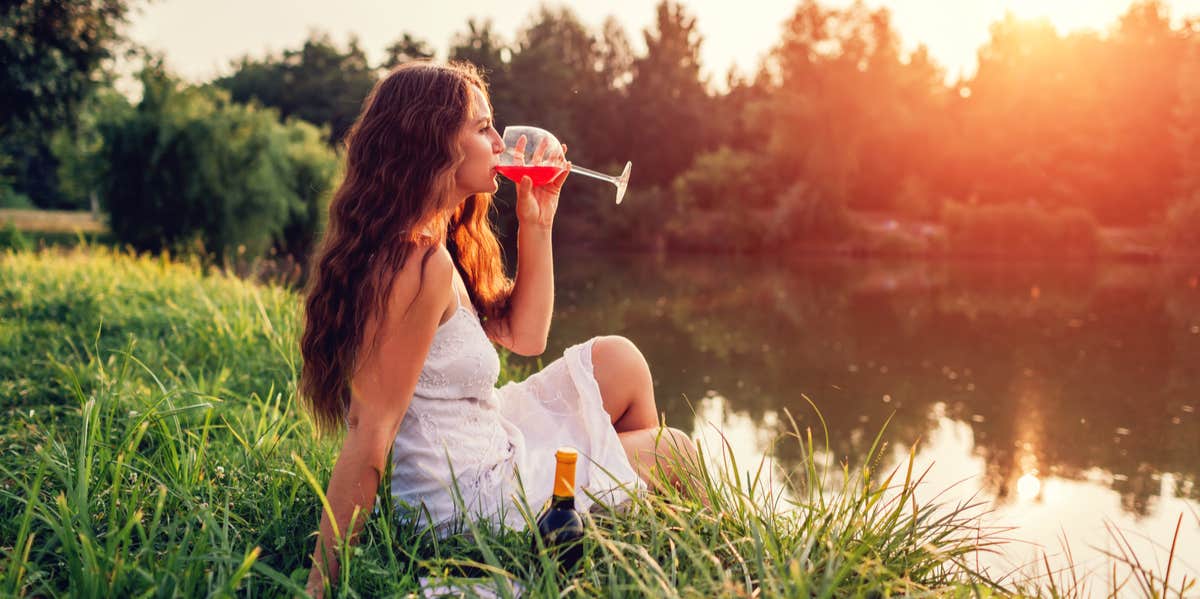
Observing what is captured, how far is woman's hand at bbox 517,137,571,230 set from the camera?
2.26 metres

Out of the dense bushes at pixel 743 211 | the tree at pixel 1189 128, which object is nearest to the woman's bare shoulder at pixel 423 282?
the dense bushes at pixel 743 211

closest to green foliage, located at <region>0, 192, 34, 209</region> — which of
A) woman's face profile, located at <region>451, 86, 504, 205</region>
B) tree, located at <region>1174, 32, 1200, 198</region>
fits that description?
woman's face profile, located at <region>451, 86, 504, 205</region>

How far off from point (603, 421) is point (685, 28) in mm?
34162

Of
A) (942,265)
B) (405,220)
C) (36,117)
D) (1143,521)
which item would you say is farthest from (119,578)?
(942,265)

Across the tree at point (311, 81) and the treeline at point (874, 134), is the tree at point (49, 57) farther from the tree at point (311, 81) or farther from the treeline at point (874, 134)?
the tree at point (311, 81)

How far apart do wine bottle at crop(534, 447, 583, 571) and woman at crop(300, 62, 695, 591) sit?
14 cm

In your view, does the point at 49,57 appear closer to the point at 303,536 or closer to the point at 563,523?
the point at 303,536

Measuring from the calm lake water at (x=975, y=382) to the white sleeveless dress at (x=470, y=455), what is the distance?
947 mm

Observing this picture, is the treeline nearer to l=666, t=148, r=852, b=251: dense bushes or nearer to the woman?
l=666, t=148, r=852, b=251: dense bushes

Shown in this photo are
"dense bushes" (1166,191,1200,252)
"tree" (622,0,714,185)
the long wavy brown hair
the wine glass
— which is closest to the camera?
the long wavy brown hair

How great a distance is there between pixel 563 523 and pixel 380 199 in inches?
32.8

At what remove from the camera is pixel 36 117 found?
12.0 metres

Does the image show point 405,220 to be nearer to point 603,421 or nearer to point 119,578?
point 603,421

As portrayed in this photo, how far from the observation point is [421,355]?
73.2 inches
